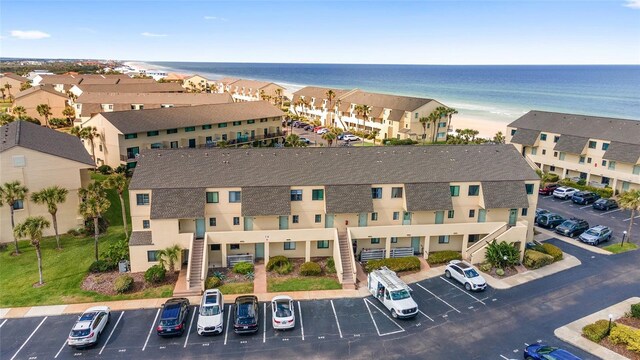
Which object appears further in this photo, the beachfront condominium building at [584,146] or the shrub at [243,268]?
the beachfront condominium building at [584,146]

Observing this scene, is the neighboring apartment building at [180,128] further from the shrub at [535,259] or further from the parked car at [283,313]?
the shrub at [535,259]

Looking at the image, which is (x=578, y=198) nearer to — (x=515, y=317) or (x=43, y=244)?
(x=515, y=317)

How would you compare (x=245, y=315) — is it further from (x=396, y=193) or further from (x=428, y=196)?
(x=428, y=196)

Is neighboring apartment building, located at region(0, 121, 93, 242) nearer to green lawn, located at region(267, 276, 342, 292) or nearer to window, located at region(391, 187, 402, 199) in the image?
green lawn, located at region(267, 276, 342, 292)

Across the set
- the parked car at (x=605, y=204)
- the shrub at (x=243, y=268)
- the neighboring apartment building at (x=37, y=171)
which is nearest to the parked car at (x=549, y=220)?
the parked car at (x=605, y=204)

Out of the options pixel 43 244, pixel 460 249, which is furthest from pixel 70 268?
pixel 460 249

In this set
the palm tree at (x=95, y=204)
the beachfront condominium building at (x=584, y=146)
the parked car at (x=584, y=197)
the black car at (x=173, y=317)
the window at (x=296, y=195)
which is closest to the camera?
the black car at (x=173, y=317)

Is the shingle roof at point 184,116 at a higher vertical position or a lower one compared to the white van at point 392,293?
higher

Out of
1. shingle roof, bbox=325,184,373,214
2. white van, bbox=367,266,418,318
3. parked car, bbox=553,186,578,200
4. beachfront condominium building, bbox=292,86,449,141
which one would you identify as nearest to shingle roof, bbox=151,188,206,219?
shingle roof, bbox=325,184,373,214

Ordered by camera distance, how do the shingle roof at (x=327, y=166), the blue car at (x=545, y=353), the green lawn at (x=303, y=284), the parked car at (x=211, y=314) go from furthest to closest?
the shingle roof at (x=327, y=166)
the green lawn at (x=303, y=284)
the parked car at (x=211, y=314)
the blue car at (x=545, y=353)
